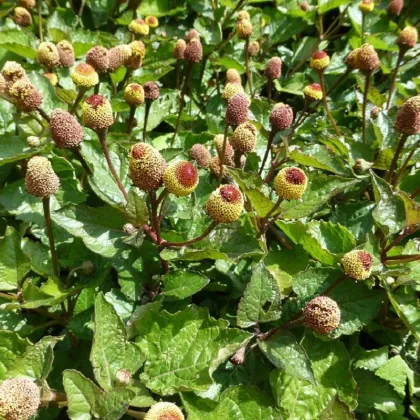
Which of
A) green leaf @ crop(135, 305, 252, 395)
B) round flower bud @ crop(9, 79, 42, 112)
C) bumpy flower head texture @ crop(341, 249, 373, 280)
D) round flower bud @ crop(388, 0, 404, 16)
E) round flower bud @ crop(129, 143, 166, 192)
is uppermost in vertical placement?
round flower bud @ crop(388, 0, 404, 16)

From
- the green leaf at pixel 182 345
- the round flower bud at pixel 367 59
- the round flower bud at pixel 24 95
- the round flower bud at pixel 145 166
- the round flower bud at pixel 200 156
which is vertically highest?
the round flower bud at pixel 367 59

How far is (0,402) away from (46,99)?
1.29m

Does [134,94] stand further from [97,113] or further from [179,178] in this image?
[179,178]

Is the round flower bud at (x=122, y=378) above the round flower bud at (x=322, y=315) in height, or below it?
below

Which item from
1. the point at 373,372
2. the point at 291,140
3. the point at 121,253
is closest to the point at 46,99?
the point at 121,253

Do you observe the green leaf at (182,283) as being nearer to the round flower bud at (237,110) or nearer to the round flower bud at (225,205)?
the round flower bud at (225,205)

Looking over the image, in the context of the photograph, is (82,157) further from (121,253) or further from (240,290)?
(240,290)

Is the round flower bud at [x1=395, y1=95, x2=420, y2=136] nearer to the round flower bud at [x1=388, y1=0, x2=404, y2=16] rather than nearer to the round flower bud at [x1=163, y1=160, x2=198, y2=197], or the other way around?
the round flower bud at [x1=163, y1=160, x2=198, y2=197]

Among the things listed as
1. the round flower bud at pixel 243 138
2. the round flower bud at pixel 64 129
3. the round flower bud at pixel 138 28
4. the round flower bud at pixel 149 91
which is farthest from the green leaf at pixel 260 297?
the round flower bud at pixel 138 28

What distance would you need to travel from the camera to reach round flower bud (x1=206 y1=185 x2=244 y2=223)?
1389 mm

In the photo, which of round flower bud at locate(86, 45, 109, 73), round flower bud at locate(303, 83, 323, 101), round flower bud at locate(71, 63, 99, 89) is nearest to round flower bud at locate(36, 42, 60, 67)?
round flower bud at locate(86, 45, 109, 73)

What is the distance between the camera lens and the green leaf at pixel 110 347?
1.34m

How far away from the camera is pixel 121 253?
5.44 feet

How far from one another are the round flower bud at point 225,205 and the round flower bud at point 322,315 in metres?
0.34
